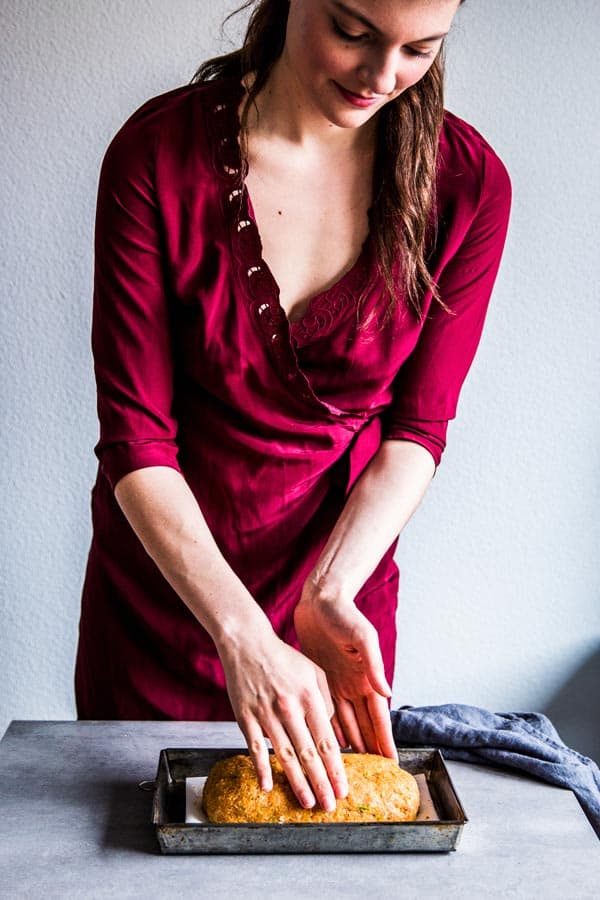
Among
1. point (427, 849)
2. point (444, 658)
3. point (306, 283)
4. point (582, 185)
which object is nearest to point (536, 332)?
point (582, 185)

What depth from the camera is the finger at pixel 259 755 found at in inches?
42.7

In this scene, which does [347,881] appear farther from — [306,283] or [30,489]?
[30,489]

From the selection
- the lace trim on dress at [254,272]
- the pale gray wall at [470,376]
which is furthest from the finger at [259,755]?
the pale gray wall at [470,376]

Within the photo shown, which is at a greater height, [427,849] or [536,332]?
[536,332]

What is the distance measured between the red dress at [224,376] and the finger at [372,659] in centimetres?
28

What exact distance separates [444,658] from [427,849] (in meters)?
1.19

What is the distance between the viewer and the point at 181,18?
1.90 meters

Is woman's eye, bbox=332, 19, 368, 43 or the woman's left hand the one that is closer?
woman's eye, bbox=332, 19, 368, 43

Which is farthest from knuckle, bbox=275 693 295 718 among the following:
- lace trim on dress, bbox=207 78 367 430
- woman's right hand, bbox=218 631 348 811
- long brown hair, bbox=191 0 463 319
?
long brown hair, bbox=191 0 463 319

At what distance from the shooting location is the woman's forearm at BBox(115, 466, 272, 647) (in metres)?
1.17

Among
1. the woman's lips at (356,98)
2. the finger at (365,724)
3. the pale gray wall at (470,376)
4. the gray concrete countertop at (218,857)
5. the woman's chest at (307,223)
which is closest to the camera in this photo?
the gray concrete countertop at (218,857)

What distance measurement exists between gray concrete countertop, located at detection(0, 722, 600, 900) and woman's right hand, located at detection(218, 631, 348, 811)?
7 cm

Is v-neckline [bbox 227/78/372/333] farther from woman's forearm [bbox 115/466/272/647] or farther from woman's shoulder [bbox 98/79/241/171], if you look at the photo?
woman's forearm [bbox 115/466/272/647]

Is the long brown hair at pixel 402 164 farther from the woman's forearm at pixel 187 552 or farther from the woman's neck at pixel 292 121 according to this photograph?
the woman's forearm at pixel 187 552
